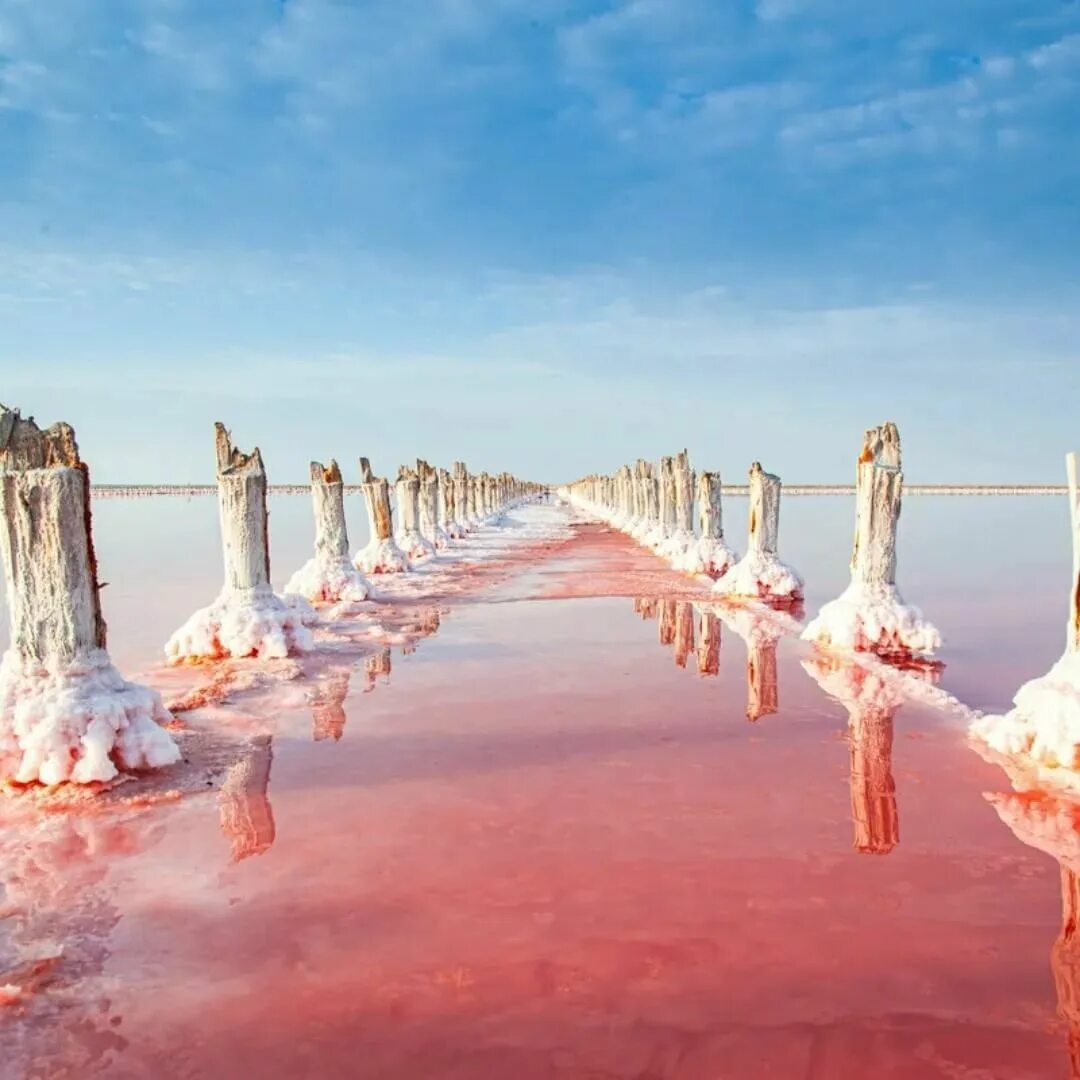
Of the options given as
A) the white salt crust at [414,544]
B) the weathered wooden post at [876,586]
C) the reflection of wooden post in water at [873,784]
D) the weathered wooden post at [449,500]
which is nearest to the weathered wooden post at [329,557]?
the white salt crust at [414,544]

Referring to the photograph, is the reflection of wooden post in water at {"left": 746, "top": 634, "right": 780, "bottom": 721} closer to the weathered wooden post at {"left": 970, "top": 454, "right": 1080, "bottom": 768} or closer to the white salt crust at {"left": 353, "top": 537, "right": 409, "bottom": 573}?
the weathered wooden post at {"left": 970, "top": 454, "right": 1080, "bottom": 768}

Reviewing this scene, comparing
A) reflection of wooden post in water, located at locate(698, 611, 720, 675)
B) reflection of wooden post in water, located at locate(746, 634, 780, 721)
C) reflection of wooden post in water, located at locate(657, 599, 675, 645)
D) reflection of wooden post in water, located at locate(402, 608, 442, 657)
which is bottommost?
reflection of wooden post in water, located at locate(746, 634, 780, 721)

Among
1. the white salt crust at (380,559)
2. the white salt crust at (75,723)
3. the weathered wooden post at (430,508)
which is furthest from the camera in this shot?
the weathered wooden post at (430,508)

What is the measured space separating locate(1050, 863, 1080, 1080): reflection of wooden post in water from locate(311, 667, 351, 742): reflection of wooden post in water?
17.0 ft

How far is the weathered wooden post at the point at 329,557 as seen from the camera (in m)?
16.7

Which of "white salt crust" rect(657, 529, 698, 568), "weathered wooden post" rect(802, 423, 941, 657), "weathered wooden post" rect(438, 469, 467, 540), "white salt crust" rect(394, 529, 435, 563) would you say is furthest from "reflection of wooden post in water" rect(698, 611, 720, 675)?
"weathered wooden post" rect(438, 469, 467, 540)

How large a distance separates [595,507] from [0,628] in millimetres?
52435

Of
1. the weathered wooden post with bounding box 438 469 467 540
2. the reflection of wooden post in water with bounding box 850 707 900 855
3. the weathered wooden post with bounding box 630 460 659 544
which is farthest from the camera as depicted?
the weathered wooden post with bounding box 438 469 467 540

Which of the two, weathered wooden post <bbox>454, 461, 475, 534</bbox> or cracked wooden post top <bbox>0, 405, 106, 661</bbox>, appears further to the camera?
weathered wooden post <bbox>454, 461, 475, 534</bbox>

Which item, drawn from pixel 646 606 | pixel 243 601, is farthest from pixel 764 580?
pixel 243 601

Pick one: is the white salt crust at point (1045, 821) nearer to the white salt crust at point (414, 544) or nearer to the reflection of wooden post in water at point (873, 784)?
the reflection of wooden post in water at point (873, 784)

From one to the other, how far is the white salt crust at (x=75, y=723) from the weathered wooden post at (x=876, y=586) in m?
7.89

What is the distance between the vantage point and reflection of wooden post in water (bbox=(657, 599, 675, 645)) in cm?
1238

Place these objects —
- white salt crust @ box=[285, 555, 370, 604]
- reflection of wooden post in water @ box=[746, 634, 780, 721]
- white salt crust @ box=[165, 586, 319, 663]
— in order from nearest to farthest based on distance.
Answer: reflection of wooden post in water @ box=[746, 634, 780, 721] < white salt crust @ box=[165, 586, 319, 663] < white salt crust @ box=[285, 555, 370, 604]
